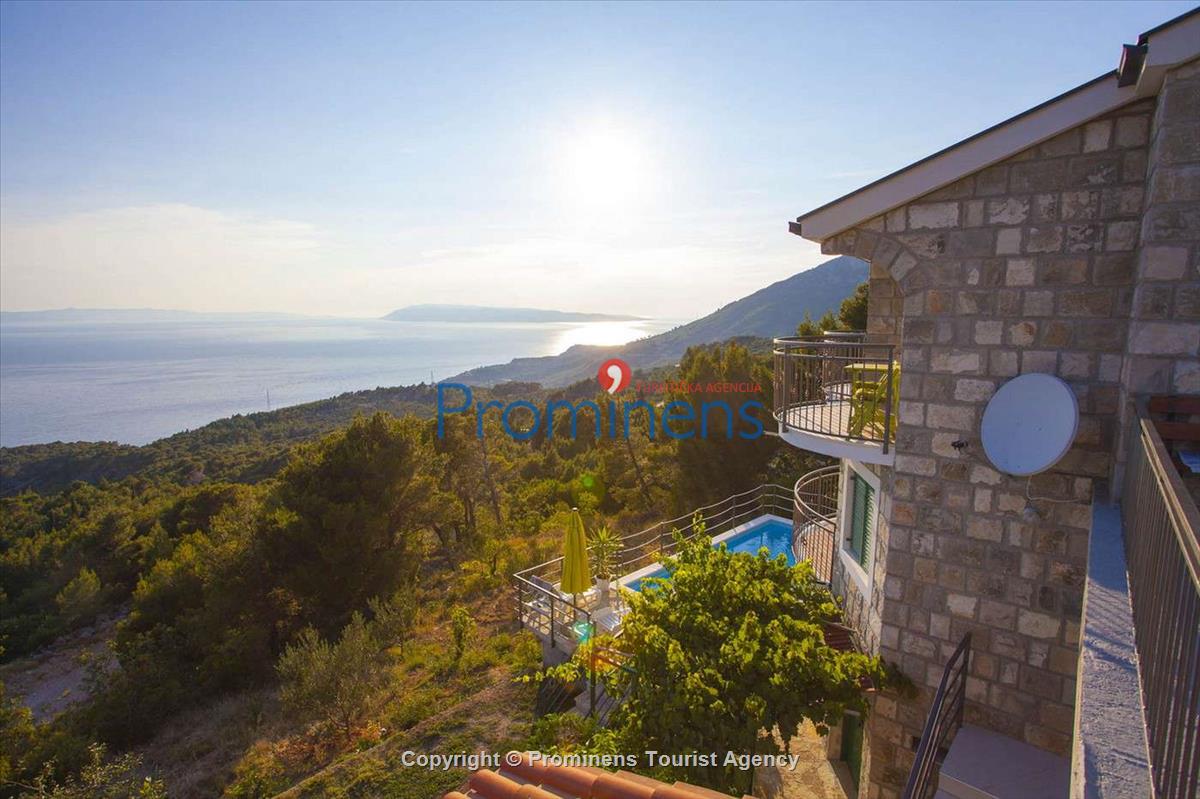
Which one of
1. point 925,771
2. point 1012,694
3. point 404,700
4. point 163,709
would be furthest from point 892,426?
point 163,709

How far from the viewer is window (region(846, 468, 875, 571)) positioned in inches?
273

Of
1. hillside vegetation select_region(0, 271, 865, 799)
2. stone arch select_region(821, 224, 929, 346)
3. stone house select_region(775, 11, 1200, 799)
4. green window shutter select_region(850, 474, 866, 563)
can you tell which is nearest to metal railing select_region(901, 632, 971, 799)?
stone house select_region(775, 11, 1200, 799)

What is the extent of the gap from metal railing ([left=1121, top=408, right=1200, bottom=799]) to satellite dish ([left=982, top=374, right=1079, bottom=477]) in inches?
58.3

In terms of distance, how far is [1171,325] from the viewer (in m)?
3.83

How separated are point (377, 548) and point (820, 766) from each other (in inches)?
508

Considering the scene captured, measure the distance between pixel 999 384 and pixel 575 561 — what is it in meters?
6.10

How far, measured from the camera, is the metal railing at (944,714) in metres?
4.57

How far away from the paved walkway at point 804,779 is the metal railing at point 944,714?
2102 mm

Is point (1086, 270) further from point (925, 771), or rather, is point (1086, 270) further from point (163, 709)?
point (163, 709)

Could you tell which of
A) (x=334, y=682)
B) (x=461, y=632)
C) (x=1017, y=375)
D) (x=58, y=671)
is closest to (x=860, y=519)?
(x=1017, y=375)
